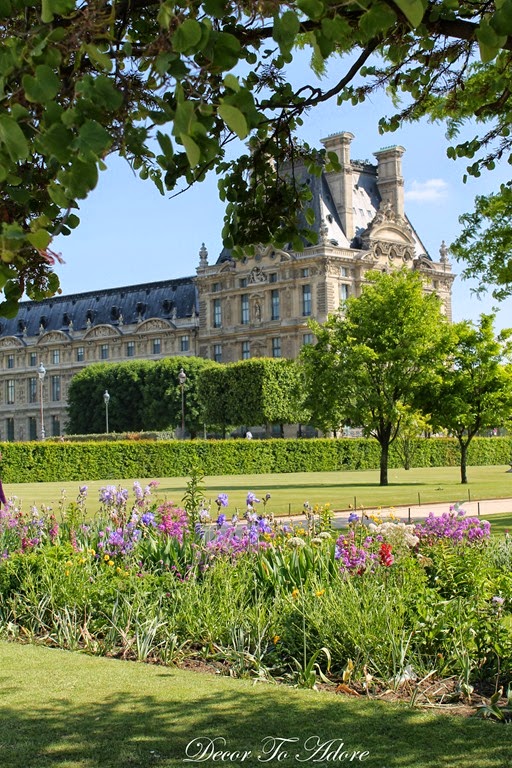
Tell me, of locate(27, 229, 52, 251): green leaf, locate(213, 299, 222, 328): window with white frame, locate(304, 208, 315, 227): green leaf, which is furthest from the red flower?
locate(213, 299, 222, 328): window with white frame

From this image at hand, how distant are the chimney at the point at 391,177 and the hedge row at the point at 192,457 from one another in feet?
117

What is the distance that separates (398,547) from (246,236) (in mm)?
2979

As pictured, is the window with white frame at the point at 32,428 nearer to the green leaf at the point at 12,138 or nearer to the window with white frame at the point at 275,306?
the window with white frame at the point at 275,306

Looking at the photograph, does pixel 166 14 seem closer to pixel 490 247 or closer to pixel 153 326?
pixel 490 247

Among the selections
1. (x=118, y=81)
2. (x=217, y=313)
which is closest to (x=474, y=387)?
(x=118, y=81)

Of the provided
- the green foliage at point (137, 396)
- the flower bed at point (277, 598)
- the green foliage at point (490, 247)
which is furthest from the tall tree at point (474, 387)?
the green foliage at point (137, 396)

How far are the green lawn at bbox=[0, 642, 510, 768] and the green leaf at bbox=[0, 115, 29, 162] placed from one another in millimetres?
3392

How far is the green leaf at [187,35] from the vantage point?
3.09 metres

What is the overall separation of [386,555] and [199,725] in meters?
2.17

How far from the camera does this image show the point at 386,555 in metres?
7.45

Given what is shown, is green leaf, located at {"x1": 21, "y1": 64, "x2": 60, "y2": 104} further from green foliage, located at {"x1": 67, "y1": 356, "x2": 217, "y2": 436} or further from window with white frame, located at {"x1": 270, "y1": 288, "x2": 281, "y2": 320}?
window with white frame, located at {"x1": 270, "y1": 288, "x2": 281, "y2": 320}

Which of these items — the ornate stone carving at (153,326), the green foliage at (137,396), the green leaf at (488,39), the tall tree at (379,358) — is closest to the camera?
the green leaf at (488,39)

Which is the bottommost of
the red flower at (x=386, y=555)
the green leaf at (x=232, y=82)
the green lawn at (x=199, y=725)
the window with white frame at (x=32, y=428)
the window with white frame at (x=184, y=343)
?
the green lawn at (x=199, y=725)

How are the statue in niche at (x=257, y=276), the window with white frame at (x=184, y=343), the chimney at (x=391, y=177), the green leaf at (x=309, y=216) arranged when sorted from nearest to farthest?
the green leaf at (x=309, y=216), the statue in niche at (x=257, y=276), the chimney at (x=391, y=177), the window with white frame at (x=184, y=343)
